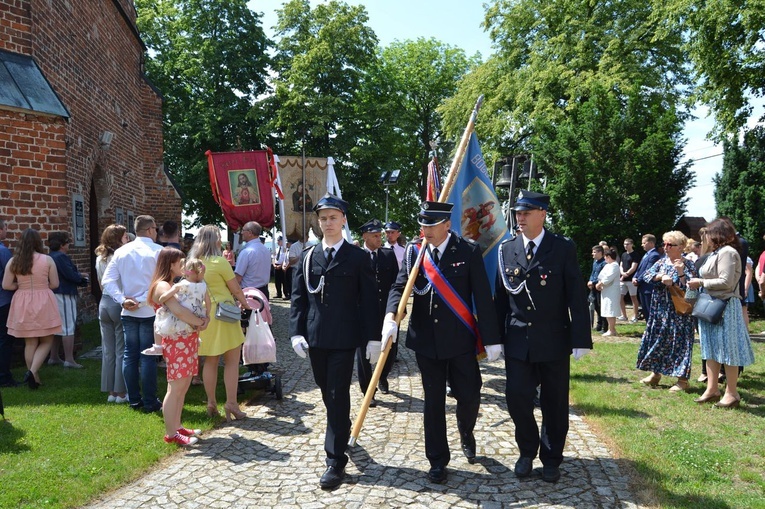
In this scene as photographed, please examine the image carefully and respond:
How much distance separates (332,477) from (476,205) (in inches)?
135

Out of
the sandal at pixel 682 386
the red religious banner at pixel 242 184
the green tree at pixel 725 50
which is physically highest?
the green tree at pixel 725 50

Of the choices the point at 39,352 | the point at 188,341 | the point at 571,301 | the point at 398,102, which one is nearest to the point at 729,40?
the point at 571,301

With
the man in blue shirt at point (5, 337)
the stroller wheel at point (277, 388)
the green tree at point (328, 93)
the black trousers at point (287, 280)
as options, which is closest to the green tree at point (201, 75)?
the green tree at point (328, 93)

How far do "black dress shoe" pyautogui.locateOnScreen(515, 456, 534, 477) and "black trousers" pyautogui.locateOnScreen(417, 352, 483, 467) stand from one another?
0.47 m

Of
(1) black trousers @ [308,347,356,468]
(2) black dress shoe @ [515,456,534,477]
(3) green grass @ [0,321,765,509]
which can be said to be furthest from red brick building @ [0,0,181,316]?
(2) black dress shoe @ [515,456,534,477]

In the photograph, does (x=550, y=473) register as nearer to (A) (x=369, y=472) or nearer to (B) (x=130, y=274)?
(A) (x=369, y=472)

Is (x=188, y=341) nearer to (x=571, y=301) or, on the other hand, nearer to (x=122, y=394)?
(x=122, y=394)

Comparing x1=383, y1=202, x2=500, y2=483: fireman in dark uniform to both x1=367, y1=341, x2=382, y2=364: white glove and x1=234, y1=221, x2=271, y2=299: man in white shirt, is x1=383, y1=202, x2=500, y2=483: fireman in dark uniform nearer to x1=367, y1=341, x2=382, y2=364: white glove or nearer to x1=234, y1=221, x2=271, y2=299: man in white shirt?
x1=367, y1=341, x2=382, y2=364: white glove

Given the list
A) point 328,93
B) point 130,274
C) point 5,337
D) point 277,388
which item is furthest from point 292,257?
point 328,93

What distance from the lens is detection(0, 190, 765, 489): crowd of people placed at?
4.44 meters

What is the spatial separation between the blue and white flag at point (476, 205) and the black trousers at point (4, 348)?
5.64 metres

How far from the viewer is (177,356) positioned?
5281mm

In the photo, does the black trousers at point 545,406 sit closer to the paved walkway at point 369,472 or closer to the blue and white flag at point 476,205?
the paved walkway at point 369,472

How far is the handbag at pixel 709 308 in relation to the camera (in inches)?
248
